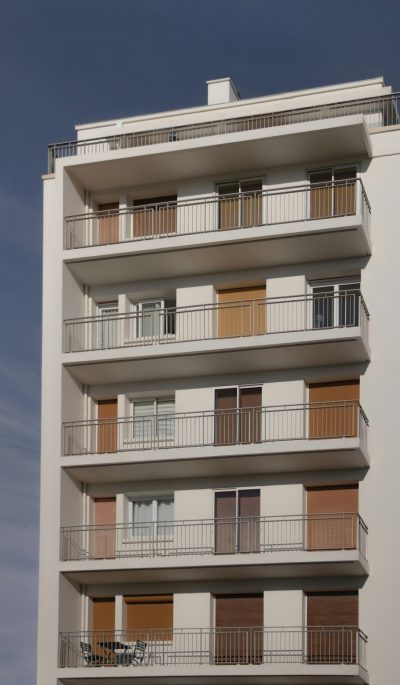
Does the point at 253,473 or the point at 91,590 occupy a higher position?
the point at 253,473

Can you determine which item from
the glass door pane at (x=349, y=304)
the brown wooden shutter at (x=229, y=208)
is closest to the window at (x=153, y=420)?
the brown wooden shutter at (x=229, y=208)

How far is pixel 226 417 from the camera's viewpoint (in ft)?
126

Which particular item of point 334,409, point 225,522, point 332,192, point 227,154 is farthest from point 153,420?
point 332,192

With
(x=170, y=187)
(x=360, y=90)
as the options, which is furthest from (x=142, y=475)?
(x=360, y=90)

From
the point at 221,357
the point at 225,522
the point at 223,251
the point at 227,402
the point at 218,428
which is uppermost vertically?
the point at 223,251

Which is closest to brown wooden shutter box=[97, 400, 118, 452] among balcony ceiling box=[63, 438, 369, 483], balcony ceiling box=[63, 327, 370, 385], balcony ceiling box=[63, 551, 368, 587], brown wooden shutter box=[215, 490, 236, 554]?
balcony ceiling box=[63, 327, 370, 385]

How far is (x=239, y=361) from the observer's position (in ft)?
124

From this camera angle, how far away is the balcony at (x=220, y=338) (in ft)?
121

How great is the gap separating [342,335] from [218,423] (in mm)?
4222

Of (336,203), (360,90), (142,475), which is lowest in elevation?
(142,475)

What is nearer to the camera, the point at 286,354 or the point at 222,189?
the point at 286,354

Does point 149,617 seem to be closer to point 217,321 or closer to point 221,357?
point 221,357

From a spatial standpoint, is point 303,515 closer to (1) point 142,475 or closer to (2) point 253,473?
(2) point 253,473

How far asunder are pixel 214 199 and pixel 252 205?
1049 millimetres
